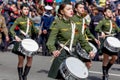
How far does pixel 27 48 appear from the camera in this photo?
33.9 ft

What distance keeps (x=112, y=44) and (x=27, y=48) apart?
2.01 m

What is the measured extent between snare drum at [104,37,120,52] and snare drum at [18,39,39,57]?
5.56 ft

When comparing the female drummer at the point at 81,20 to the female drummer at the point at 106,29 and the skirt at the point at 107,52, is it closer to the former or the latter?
the skirt at the point at 107,52

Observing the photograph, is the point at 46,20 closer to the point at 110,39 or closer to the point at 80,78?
the point at 110,39

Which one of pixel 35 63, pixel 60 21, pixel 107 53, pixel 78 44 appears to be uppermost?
pixel 60 21

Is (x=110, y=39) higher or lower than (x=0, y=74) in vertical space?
higher

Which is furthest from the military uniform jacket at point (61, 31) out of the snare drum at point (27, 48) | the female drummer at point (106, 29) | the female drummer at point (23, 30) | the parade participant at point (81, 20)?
the female drummer at point (106, 29)

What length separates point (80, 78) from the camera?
6.95 m

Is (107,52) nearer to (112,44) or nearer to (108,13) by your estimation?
(112,44)

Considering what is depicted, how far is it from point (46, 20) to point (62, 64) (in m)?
9.83

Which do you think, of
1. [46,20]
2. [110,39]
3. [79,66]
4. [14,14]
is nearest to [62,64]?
[79,66]

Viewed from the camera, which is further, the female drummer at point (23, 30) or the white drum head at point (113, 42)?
the white drum head at point (113, 42)

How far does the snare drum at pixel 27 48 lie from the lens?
10.3 meters

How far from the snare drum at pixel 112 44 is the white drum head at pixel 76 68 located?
142 inches
